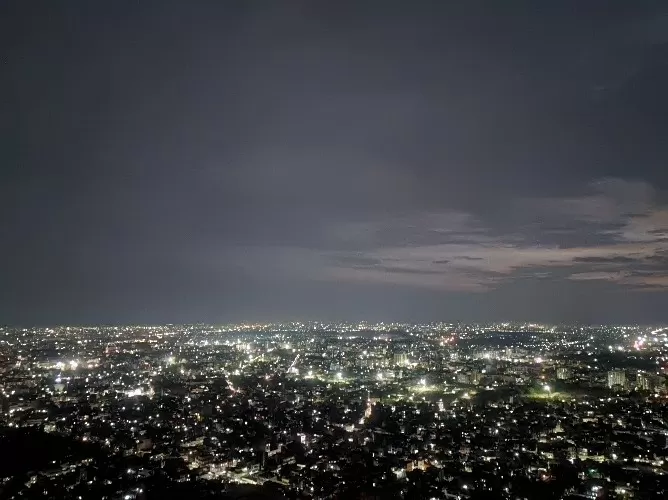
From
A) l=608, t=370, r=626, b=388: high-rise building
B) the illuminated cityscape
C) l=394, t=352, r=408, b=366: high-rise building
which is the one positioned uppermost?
l=608, t=370, r=626, b=388: high-rise building

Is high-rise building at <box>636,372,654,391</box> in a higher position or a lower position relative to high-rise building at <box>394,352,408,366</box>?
higher

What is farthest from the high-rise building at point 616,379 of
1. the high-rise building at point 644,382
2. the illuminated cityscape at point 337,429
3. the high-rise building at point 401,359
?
the high-rise building at point 401,359

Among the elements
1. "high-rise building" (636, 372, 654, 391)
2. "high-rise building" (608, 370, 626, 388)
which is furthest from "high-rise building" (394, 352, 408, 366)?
"high-rise building" (636, 372, 654, 391)

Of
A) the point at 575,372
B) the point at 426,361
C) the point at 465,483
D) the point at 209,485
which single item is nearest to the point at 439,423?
the point at 465,483

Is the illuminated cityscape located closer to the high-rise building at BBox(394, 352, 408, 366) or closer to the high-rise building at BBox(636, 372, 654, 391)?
the high-rise building at BBox(636, 372, 654, 391)

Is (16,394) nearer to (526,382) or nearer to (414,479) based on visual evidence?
(414,479)

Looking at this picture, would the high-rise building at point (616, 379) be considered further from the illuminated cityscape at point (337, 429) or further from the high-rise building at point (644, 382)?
the high-rise building at point (644, 382)
